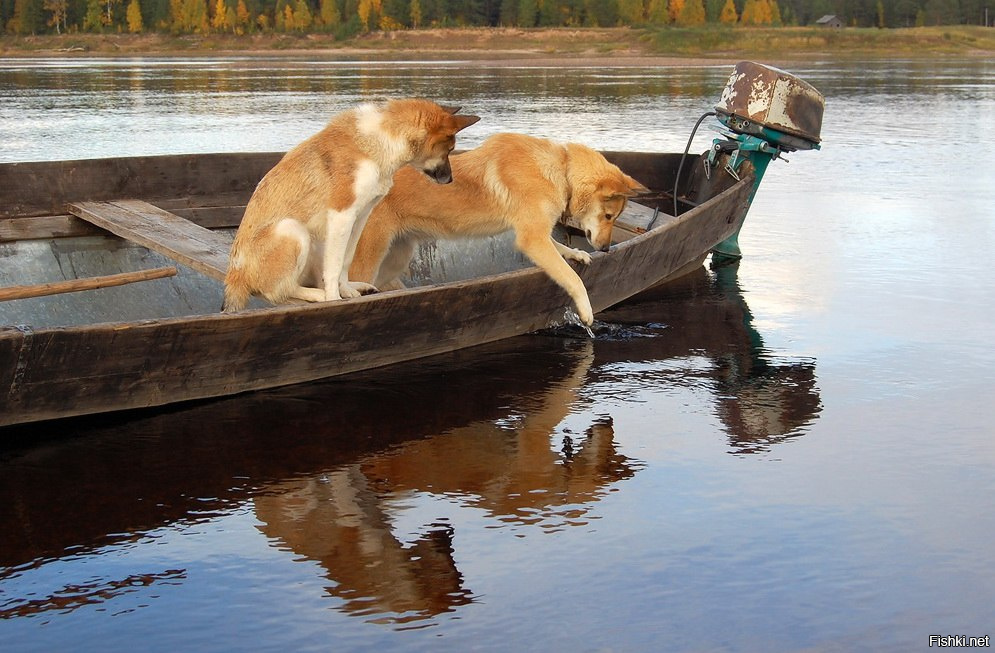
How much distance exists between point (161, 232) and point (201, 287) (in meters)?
0.62

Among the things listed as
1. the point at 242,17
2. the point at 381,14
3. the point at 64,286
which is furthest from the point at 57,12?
the point at 64,286

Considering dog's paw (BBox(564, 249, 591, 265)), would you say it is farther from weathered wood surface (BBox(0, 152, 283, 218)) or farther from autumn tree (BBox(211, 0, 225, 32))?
autumn tree (BBox(211, 0, 225, 32))

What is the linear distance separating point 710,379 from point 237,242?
346cm

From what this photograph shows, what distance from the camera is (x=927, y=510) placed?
611 centimetres

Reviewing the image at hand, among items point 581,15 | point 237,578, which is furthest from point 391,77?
point 581,15

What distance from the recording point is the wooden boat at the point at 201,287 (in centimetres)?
641

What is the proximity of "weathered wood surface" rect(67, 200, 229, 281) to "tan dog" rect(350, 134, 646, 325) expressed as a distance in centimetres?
101

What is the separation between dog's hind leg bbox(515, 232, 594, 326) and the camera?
8.16 m

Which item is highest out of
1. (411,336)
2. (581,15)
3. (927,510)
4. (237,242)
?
(581,15)

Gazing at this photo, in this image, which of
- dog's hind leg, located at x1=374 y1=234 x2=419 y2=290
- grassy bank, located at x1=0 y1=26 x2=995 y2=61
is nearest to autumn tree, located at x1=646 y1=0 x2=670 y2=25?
grassy bank, located at x1=0 y1=26 x2=995 y2=61

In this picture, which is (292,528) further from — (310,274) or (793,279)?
(793,279)

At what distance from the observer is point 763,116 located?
11203 mm

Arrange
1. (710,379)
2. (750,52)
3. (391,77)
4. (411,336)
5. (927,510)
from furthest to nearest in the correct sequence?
(750,52)
(391,77)
(710,379)
(411,336)
(927,510)

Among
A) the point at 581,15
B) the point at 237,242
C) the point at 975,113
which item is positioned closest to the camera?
the point at 237,242
